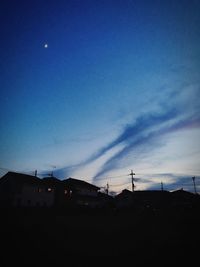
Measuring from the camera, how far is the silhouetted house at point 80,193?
2267 inches

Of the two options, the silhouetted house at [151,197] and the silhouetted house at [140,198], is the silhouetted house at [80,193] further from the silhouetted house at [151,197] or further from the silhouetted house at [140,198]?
the silhouetted house at [151,197]

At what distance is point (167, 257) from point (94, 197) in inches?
2104

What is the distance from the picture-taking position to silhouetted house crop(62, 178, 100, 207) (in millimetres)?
57594

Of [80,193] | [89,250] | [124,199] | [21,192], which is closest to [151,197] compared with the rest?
[124,199]

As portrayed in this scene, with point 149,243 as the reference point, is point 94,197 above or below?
above

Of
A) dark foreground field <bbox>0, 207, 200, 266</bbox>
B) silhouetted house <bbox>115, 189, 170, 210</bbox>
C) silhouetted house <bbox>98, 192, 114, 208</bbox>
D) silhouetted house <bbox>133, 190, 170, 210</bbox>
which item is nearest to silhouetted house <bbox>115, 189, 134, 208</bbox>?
silhouetted house <bbox>115, 189, 170, 210</bbox>

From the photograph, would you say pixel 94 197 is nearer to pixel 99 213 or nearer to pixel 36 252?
pixel 99 213

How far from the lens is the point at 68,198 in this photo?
56812mm

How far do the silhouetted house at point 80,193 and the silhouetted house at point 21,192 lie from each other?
883 cm

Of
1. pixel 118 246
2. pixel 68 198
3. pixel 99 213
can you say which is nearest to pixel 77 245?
pixel 118 246

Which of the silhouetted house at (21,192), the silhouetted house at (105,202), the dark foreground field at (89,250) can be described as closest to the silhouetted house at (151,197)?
the silhouetted house at (105,202)

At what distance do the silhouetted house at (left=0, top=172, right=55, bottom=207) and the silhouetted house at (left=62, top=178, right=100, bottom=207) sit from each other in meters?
8.83

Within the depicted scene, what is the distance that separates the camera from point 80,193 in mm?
59812

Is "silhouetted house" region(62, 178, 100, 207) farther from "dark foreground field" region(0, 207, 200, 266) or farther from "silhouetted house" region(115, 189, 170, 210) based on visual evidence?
"dark foreground field" region(0, 207, 200, 266)
